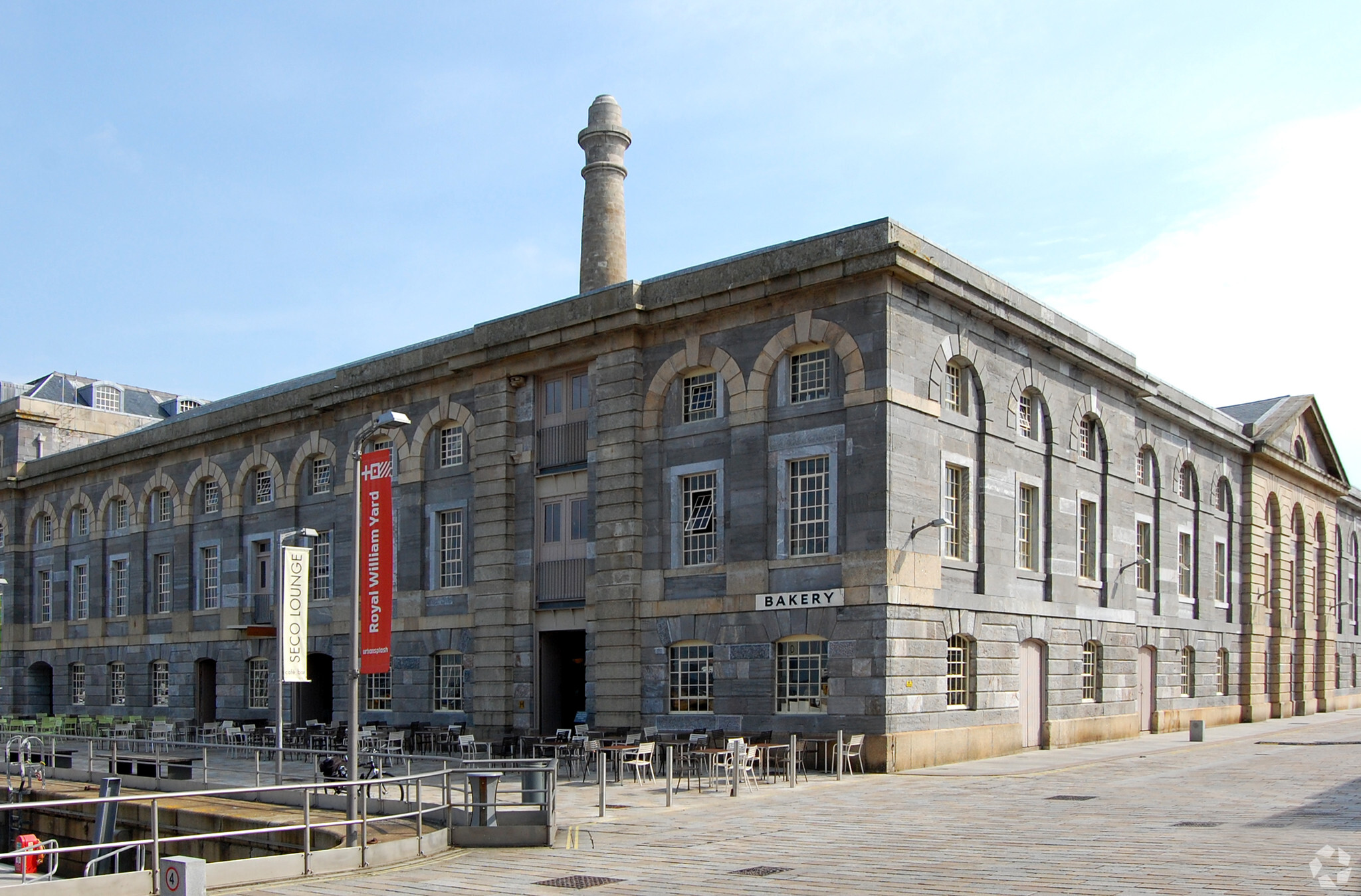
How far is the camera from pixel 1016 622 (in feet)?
96.8

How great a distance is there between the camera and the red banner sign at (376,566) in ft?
62.6

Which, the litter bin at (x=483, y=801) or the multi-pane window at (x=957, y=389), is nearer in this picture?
the litter bin at (x=483, y=801)

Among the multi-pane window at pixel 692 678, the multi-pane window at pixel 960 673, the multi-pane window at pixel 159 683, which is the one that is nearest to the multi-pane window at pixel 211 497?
the multi-pane window at pixel 159 683

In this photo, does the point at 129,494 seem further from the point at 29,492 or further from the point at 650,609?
the point at 650,609

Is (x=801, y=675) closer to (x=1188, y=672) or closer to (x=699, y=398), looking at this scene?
(x=699, y=398)

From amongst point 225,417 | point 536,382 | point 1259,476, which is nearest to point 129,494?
point 225,417

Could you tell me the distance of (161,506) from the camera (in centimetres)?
4569

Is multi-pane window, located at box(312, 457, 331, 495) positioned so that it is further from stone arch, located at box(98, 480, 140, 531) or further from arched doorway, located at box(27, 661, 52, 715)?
arched doorway, located at box(27, 661, 52, 715)

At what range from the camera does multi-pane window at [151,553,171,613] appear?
44938 mm

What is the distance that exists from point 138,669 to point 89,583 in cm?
529

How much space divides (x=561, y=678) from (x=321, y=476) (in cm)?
1180

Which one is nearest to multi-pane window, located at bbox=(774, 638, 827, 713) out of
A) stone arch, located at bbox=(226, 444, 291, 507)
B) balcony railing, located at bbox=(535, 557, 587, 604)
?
balcony railing, located at bbox=(535, 557, 587, 604)

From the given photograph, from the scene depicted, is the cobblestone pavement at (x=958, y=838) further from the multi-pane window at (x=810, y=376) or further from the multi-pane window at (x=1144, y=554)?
the multi-pane window at (x=1144, y=554)

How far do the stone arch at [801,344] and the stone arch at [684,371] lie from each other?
12.3 inches
